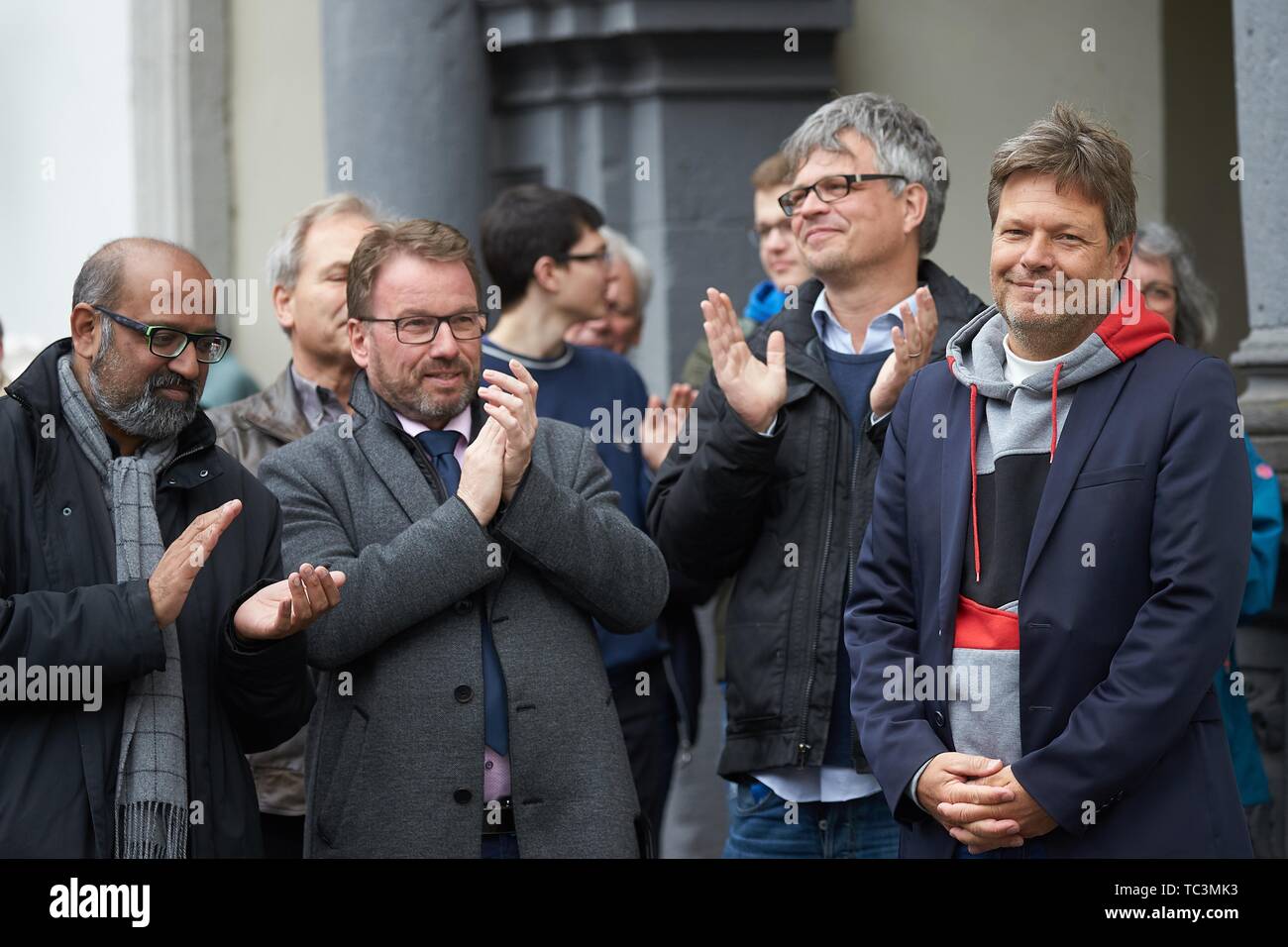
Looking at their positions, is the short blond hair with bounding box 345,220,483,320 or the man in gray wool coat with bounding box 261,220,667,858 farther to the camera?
the short blond hair with bounding box 345,220,483,320

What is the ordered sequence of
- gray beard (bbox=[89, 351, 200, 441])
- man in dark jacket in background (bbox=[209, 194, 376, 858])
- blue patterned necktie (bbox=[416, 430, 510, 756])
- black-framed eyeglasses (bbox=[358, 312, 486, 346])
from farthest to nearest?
man in dark jacket in background (bbox=[209, 194, 376, 858]) → black-framed eyeglasses (bbox=[358, 312, 486, 346]) → blue patterned necktie (bbox=[416, 430, 510, 756]) → gray beard (bbox=[89, 351, 200, 441])

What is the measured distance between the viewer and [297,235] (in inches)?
194

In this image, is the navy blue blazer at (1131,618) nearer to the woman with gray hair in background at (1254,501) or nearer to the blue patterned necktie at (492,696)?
the blue patterned necktie at (492,696)

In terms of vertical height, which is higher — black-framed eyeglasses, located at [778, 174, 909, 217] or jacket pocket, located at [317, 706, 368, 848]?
black-framed eyeglasses, located at [778, 174, 909, 217]

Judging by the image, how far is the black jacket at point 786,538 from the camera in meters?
4.03

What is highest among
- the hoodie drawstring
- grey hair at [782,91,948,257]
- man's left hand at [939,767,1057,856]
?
grey hair at [782,91,948,257]

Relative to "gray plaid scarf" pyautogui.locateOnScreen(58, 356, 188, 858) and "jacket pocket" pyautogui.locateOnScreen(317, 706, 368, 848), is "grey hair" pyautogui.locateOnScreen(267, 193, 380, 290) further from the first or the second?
"jacket pocket" pyautogui.locateOnScreen(317, 706, 368, 848)

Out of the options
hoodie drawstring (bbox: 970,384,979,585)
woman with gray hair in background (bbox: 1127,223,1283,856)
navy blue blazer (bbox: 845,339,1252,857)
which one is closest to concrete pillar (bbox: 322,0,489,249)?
woman with gray hair in background (bbox: 1127,223,1283,856)

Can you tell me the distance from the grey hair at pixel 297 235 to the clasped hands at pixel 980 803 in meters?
2.35

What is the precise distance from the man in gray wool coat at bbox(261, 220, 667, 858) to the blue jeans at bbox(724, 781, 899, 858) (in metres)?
0.50

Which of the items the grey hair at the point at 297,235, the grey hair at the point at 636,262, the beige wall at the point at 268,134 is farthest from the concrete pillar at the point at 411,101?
the grey hair at the point at 297,235

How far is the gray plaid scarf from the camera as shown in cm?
337
